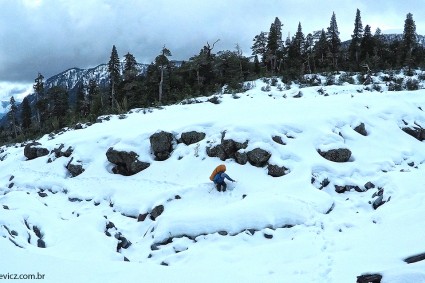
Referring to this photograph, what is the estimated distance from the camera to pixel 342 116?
50.4 ft

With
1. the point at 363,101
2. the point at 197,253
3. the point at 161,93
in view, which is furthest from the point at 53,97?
the point at 197,253

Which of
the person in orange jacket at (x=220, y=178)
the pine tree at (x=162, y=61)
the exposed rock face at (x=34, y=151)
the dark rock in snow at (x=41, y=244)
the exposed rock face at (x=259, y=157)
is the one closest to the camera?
→ the dark rock in snow at (x=41, y=244)

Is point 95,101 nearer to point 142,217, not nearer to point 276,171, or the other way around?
point 142,217

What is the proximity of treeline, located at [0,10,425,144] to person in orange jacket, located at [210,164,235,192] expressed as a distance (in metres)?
17.7

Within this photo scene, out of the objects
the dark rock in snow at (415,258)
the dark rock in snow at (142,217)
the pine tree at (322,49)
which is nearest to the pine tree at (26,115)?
the pine tree at (322,49)

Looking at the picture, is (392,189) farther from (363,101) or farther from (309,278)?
(363,101)

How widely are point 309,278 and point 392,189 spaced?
5.75m

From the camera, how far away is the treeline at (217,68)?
3434cm

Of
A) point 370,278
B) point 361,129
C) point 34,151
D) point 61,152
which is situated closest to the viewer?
point 370,278

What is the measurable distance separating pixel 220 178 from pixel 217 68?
2770cm

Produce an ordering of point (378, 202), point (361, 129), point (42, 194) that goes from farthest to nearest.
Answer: point (361, 129) → point (42, 194) → point (378, 202)

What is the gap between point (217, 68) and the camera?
37.4 meters

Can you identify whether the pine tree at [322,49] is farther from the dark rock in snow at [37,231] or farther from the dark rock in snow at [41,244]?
the dark rock in snow at [41,244]

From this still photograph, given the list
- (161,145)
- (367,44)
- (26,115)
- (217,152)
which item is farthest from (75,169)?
(26,115)
